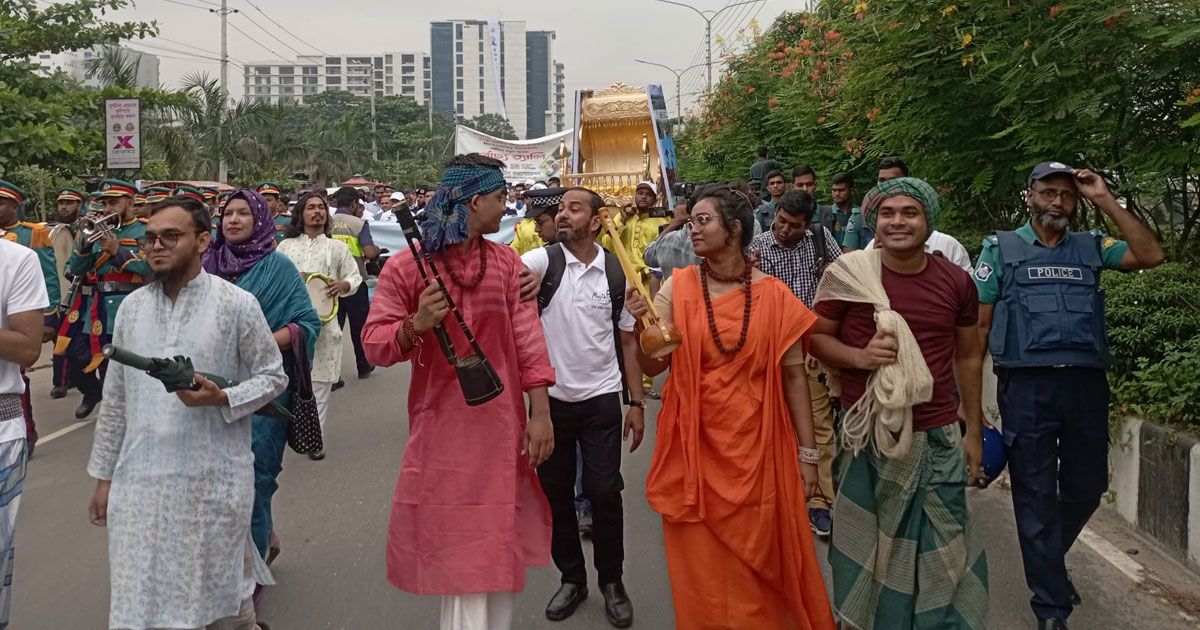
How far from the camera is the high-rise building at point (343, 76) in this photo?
593 feet

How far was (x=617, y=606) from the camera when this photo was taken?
4434 millimetres

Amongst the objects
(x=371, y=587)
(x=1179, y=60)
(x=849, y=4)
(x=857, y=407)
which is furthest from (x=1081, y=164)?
(x=371, y=587)

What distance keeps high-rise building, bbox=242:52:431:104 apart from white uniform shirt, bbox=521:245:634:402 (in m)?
179

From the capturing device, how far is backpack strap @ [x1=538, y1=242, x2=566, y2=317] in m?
4.58

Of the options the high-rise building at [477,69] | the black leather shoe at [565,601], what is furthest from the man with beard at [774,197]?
the high-rise building at [477,69]

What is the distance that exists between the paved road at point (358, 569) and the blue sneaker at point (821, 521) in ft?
0.38

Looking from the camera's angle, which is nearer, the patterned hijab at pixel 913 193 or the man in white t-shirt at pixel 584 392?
the patterned hijab at pixel 913 193

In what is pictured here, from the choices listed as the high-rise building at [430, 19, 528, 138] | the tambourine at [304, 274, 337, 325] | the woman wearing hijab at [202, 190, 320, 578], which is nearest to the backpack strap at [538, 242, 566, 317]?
the woman wearing hijab at [202, 190, 320, 578]

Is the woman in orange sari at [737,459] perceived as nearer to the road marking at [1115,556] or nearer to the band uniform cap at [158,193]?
the road marking at [1115,556]

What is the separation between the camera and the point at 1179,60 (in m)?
5.89

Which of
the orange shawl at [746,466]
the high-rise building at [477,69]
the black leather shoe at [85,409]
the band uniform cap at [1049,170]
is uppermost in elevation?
the high-rise building at [477,69]

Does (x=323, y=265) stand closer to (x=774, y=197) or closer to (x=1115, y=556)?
(x=774, y=197)

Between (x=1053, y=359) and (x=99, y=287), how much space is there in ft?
23.0

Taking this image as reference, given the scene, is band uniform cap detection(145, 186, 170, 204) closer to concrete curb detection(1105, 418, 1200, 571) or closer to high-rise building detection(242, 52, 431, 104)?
concrete curb detection(1105, 418, 1200, 571)
